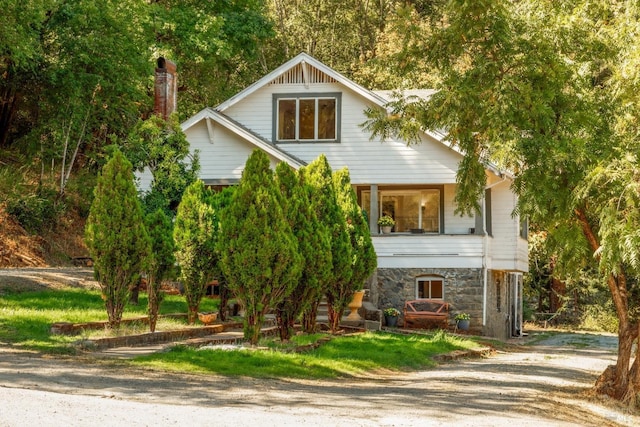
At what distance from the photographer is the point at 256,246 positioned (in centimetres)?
1770

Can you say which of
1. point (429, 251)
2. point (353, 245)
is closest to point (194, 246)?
point (353, 245)

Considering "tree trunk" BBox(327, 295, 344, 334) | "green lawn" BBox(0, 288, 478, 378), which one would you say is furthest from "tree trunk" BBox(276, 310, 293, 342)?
"tree trunk" BBox(327, 295, 344, 334)

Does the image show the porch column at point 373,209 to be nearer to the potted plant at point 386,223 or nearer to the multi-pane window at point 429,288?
the potted plant at point 386,223

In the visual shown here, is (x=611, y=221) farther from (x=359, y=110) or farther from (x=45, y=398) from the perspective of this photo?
(x=359, y=110)

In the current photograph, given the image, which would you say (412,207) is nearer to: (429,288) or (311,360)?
(429,288)

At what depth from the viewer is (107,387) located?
12.9 meters

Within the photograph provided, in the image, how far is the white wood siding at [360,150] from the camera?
103 ft

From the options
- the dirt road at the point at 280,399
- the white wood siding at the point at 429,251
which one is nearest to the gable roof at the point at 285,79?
the white wood siding at the point at 429,251

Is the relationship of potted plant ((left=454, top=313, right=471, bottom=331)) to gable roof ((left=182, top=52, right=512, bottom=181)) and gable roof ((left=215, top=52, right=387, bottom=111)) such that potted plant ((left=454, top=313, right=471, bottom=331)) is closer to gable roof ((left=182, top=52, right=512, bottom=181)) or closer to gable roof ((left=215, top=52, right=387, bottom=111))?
gable roof ((left=182, top=52, right=512, bottom=181))

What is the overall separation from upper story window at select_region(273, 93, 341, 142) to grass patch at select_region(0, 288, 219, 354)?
24.3ft

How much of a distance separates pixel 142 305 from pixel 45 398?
46.0ft

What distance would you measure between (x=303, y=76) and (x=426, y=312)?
840 cm

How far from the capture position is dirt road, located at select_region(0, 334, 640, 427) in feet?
34.2

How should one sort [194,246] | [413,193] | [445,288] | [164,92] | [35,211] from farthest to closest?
[35,211]
[413,193]
[445,288]
[164,92]
[194,246]
